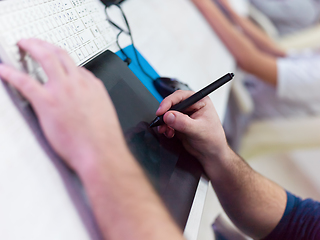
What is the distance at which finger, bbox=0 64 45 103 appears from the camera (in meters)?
0.28

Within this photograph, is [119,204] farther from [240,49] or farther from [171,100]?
[240,49]

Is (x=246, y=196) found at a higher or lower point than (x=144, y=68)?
lower

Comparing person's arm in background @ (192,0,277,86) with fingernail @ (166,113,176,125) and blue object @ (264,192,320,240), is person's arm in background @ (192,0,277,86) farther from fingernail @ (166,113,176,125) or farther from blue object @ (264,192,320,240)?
fingernail @ (166,113,176,125)

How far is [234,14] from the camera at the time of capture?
4.17ft

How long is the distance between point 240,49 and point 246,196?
2.27 feet

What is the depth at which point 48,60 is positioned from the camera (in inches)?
11.4

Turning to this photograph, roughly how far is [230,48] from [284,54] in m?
0.47

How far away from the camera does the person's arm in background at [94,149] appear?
0.27 m

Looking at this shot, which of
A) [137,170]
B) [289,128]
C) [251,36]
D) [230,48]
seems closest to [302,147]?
[289,128]

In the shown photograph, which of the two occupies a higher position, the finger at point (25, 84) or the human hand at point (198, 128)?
the finger at point (25, 84)

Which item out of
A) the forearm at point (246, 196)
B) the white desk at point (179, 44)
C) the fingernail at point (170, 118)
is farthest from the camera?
the white desk at point (179, 44)

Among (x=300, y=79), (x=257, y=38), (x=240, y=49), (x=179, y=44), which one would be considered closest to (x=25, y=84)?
(x=179, y=44)

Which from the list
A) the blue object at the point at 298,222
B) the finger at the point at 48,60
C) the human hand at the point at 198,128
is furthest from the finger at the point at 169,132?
the blue object at the point at 298,222

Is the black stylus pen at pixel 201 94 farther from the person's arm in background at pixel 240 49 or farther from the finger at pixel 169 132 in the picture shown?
the person's arm in background at pixel 240 49
